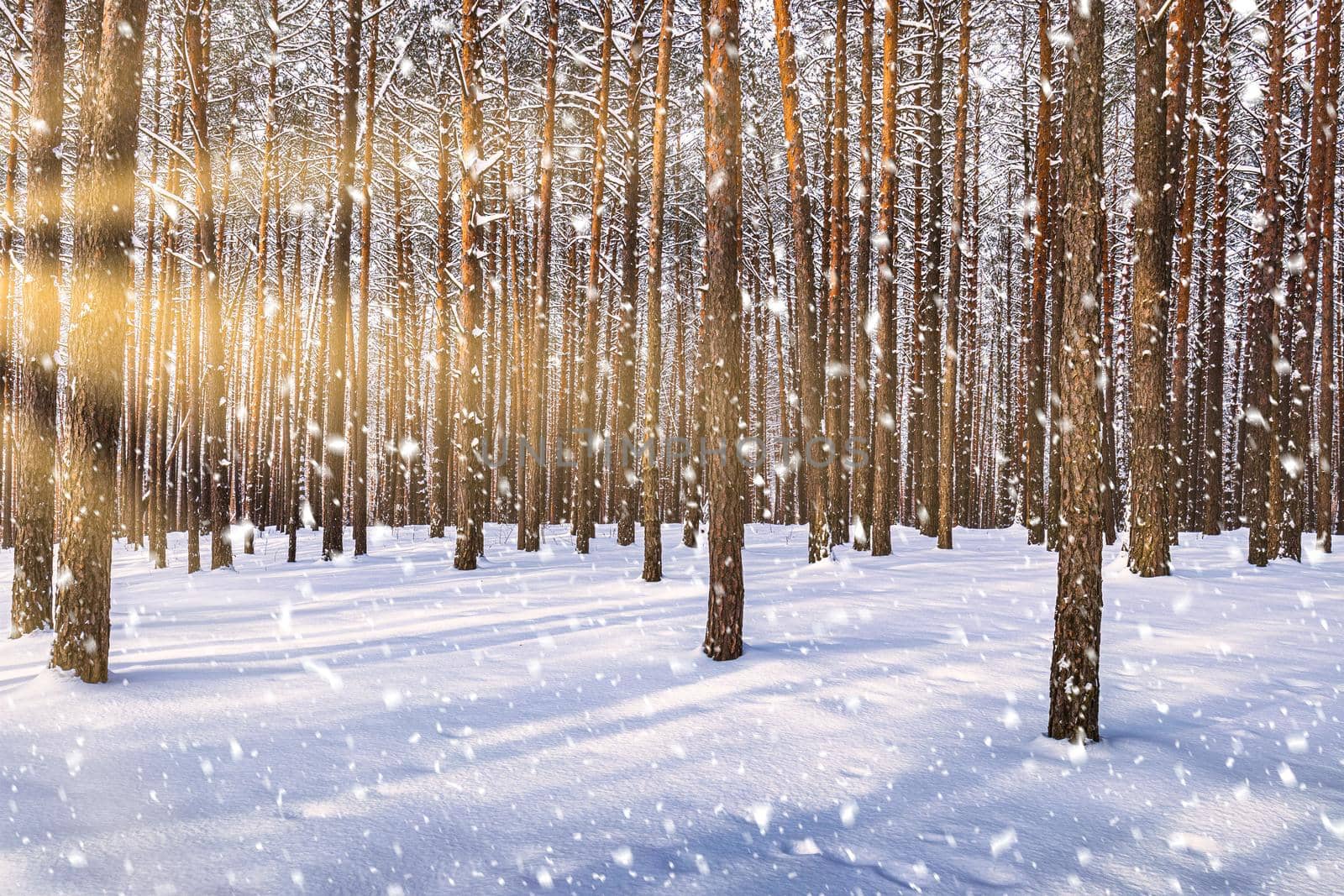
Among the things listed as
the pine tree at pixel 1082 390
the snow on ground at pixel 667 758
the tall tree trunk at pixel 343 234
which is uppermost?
the tall tree trunk at pixel 343 234

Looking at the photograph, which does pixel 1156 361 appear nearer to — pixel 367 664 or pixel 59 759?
pixel 367 664

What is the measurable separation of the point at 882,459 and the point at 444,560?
26.4 feet

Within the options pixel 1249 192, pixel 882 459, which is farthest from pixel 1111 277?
pixel 882 459

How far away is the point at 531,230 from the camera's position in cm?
2183

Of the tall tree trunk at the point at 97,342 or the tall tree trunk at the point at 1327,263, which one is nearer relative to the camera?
the tall tree trunk at the point at 97,342

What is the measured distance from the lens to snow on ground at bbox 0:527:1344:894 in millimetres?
2678

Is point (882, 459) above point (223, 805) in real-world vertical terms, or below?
above

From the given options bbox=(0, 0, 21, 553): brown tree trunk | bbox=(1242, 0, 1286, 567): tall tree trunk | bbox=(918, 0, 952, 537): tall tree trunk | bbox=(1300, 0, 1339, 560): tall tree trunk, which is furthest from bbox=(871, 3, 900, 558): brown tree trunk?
bbox=(0, 0, 21, 553): brown tree trunk

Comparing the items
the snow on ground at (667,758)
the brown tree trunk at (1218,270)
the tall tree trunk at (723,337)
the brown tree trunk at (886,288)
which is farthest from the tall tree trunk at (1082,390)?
the brown tree trunk at (1218,270)

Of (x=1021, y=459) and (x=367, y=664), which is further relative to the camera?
(x=1021, y=459)

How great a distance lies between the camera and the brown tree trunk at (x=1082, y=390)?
367 cm

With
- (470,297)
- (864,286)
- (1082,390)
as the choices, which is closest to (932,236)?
(864,286)

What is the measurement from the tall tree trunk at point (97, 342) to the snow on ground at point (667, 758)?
417 millimetres

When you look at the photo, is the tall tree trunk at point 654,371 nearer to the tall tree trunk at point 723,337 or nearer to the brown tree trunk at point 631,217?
the brown tree trunk at point 631,217
